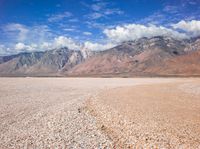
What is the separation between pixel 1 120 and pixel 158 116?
41.9 ft

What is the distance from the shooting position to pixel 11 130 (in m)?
15.9

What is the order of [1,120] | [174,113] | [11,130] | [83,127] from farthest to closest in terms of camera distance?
[174,113], [1,120], [83,127], [11,130]

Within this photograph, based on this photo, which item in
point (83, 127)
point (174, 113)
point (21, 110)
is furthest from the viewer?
point (21, 110)

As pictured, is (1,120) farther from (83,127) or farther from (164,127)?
(164,127)

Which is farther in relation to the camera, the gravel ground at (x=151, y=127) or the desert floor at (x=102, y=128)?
the desert floor at (x=102, y=128)

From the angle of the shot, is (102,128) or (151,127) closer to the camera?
(151,127)

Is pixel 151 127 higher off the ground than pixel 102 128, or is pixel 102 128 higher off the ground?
pixel 151 127

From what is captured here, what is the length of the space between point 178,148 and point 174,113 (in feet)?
28.2

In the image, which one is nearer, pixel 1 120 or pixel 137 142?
pixel 137 142

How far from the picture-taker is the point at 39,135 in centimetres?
1491

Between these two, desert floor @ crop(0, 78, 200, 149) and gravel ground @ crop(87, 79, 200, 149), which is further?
desert floor @ crop(0, 78, 200, 149)

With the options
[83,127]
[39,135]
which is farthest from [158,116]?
[39,135]

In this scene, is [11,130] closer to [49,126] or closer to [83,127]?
[49,126]

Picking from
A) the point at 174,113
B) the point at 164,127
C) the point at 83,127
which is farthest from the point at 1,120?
the point at 174,113
